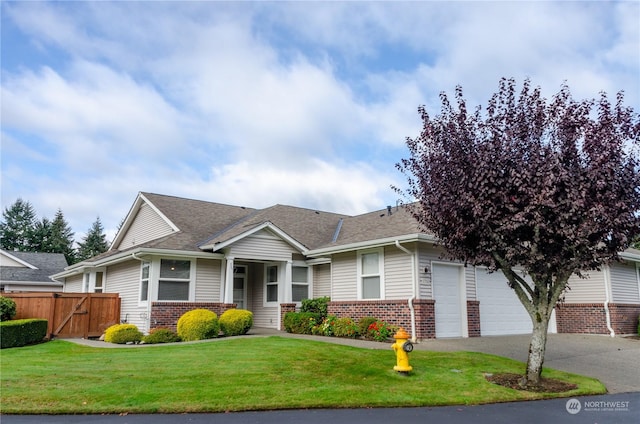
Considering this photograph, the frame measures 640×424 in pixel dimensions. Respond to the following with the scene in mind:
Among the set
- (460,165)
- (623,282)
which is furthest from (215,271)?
(623,282)

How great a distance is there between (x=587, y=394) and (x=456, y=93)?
5.91 m

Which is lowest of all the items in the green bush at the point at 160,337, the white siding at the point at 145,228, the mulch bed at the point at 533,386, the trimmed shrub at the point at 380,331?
the mulch bed at the point at 533,386

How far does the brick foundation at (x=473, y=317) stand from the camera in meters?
15.1

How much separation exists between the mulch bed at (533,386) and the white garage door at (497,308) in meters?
6.82

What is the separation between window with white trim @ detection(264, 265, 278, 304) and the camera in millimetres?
18688

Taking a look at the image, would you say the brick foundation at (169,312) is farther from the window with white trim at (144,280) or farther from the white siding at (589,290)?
the white siding at (589,290)

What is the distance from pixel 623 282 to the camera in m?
18.9

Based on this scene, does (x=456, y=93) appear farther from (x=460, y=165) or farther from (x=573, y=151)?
(x=573, y=151)

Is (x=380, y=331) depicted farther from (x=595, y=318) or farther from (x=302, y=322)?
(x=595, y=318)

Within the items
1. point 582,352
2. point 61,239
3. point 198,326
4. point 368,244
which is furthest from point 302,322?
point 61,239

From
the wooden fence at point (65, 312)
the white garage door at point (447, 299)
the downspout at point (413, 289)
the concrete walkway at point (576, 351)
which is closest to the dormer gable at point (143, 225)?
the wooden fence at point (65, 312)

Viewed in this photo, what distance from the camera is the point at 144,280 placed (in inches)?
655

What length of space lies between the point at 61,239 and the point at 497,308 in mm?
57726

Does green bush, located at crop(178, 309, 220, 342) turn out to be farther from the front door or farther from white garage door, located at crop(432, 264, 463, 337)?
white garage door, located at crop(432, 264, 463, 337)
